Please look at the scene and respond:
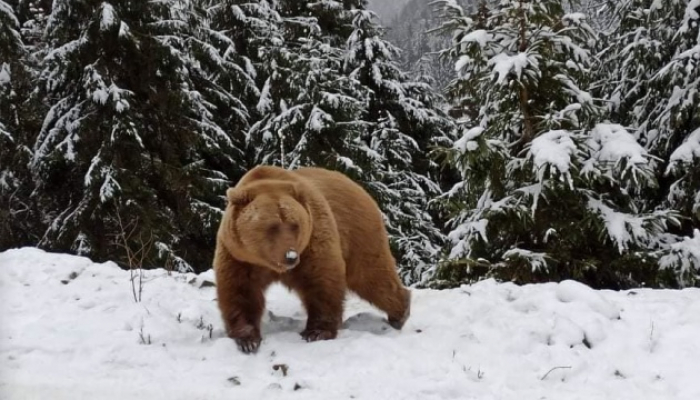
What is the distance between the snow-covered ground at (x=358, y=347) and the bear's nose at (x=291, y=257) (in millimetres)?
706

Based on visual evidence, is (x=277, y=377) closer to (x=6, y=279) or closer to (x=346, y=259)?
(x=346, y=259)

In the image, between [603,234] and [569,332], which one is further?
[603,234]

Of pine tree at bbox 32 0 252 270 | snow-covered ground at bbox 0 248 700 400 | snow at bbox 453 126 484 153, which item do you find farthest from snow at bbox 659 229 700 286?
pine tree at bbox 32 0 252 270

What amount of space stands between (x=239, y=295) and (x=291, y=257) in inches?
30.6

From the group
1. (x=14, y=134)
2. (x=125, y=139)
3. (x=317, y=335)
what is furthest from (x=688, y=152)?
(x=14, y=134)

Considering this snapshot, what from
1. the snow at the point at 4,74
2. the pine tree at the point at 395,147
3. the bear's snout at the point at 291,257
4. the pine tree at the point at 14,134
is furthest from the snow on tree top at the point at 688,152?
the snow at the point at 4,74

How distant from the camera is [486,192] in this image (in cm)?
938

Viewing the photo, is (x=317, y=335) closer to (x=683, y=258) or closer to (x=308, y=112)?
(x=683, y=258)

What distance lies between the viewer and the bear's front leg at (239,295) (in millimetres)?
4664

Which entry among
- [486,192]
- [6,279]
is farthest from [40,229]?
[486,192]

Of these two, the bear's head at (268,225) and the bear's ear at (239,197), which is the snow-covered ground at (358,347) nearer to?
the bear's head at (268,225)

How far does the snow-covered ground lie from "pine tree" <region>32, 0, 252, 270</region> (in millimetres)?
6895

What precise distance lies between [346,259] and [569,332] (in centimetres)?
190

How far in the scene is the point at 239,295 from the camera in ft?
15.5
